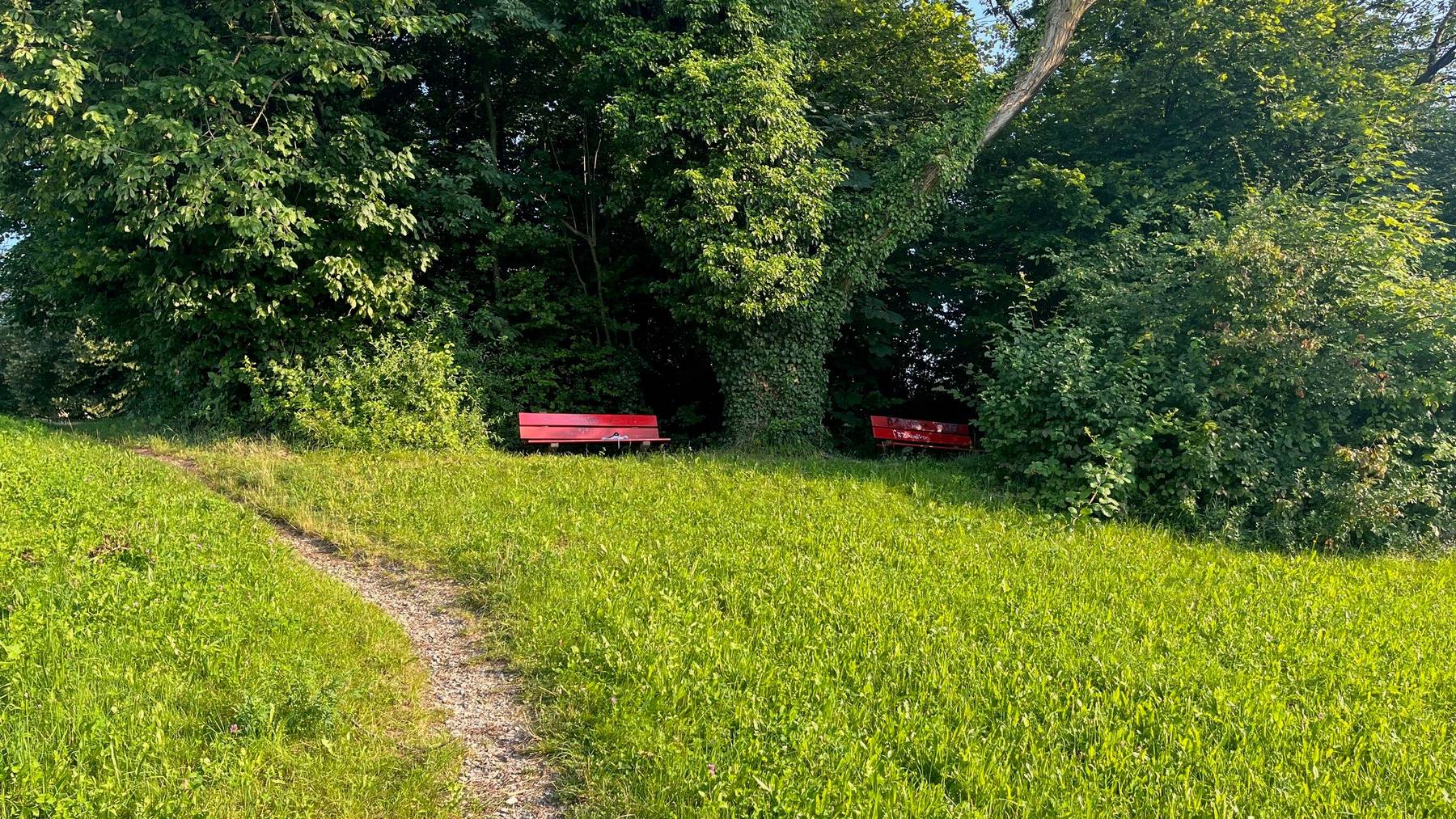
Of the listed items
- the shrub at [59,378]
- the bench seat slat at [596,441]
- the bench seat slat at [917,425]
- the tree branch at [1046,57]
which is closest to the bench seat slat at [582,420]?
the bench seat slat at [596,441]

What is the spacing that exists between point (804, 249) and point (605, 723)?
9.57 meters

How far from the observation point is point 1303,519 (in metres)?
7.48

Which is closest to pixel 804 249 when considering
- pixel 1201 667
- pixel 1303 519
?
pixel 1303 519

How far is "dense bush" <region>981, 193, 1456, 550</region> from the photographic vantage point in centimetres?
750

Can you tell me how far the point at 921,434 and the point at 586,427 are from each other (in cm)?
579

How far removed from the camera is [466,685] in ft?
12.3

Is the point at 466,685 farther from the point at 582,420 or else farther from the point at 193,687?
the point at 582,420

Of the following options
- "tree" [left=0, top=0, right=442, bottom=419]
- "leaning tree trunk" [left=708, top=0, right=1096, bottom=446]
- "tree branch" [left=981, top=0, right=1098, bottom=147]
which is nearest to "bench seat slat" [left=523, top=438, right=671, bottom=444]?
"leaning tree trunk" [left=708, top=0, right=1096, bottom=446]

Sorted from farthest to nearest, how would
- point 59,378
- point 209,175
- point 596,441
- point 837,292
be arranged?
point 59,378 < point 837,292 < point 596,441 < point 209,175

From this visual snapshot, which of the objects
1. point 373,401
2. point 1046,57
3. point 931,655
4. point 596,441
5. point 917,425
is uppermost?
point 1046,57

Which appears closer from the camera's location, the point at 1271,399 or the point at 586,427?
the point at 1271,399

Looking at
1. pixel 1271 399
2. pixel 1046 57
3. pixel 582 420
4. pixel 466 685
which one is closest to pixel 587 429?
pixel 582 420

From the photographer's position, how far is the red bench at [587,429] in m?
10.9

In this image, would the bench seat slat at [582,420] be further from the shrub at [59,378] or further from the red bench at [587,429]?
the shrub at [59,378]
